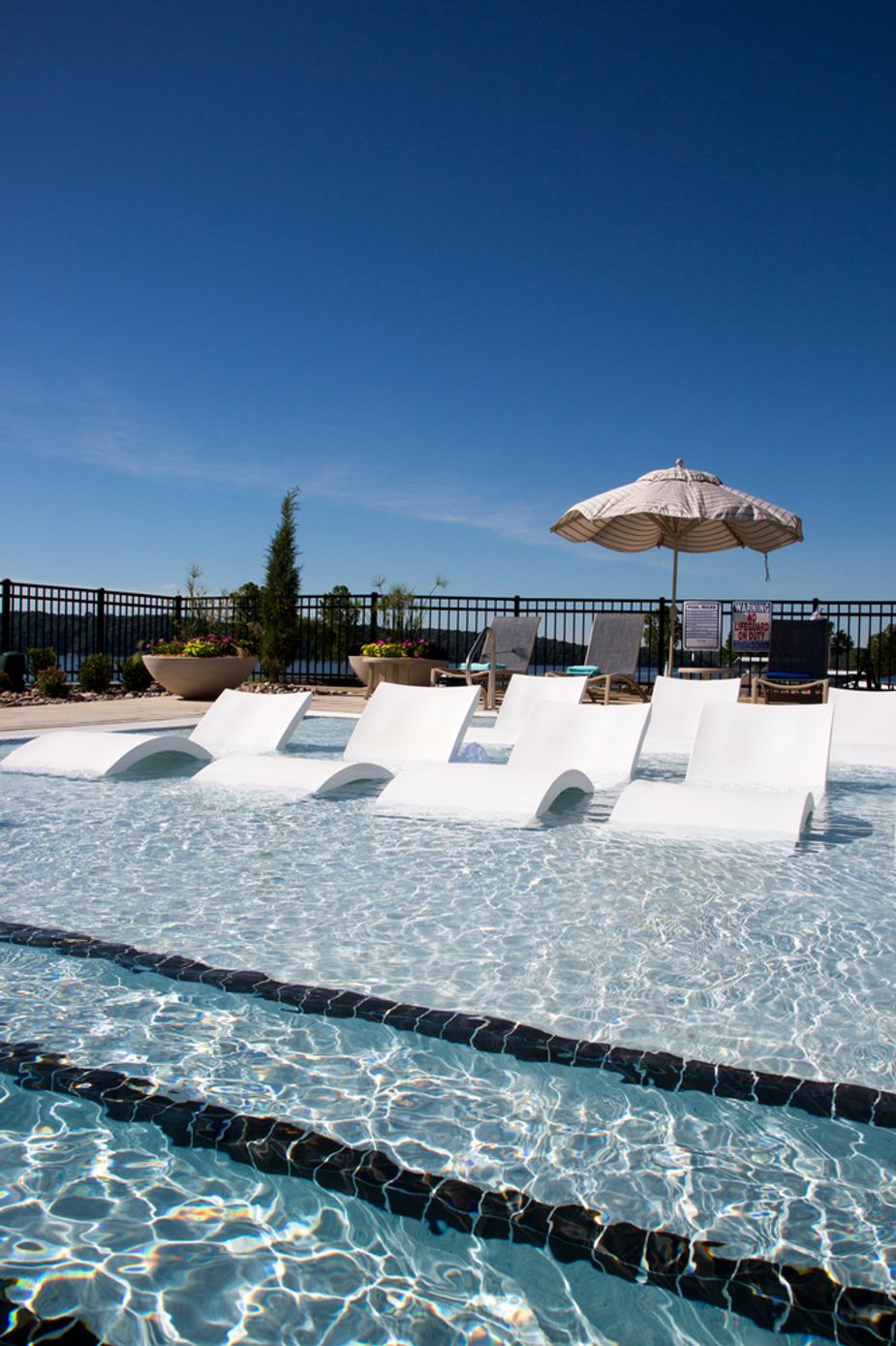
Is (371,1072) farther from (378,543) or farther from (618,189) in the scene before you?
(378,543)

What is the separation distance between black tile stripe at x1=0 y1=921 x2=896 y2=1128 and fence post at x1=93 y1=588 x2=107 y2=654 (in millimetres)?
13724

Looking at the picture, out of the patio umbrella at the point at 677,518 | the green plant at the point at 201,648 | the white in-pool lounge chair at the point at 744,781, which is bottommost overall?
the white in-pool lounge chair at the point at 744,781

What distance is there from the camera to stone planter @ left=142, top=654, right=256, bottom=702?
12.3 m

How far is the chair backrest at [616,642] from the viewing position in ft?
36.1

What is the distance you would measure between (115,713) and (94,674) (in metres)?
3.48

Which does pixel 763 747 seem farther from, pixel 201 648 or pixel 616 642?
pixel 201 648

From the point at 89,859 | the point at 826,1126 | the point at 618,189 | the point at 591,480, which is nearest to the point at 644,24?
the point at 618,189

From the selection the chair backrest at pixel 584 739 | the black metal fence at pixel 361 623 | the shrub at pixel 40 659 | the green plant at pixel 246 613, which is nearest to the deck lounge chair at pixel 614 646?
the black metal fence at pixel 361 623

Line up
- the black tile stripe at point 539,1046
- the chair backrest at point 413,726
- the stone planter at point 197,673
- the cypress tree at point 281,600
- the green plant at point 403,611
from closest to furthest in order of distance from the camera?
the black tile stripe at point 539,1046, the chair backrest at point 413,726, the stone planter at point 197,673, the cypress tree at point 281,600, the green plant at point 403,611

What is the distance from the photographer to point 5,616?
14.2 m

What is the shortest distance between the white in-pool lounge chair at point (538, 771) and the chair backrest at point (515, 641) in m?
5.31

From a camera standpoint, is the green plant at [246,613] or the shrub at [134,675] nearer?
the shrub at [134,675]

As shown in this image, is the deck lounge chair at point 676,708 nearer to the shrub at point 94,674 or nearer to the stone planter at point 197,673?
the stone planter at point 197,673

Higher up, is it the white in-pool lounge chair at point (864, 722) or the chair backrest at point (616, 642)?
the chair backrest at point (616, 642)
